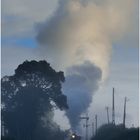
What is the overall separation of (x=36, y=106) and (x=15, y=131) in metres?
5.24

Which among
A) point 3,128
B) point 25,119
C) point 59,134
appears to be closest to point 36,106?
point 25,119

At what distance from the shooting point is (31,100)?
7744 centimetres

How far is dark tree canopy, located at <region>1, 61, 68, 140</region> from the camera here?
7725 centimetres

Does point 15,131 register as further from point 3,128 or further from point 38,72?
point 38,72

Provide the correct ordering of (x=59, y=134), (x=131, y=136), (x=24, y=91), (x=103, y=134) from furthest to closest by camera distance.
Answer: (x=59, y=134) < (x=24, y=91) < (x=103, y=134) < (x=131, y=136)

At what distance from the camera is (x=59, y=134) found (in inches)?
3620

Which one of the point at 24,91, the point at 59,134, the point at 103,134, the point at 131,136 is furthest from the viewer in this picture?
the point at 59,134

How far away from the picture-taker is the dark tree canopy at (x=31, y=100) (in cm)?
7725

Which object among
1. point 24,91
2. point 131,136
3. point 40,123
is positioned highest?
point 24,91

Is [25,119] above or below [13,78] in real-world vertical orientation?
below

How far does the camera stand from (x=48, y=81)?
81625 millimetres

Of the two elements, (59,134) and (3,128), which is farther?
(59,134)

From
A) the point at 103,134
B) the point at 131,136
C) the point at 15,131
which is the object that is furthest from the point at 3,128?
the point at 131,136

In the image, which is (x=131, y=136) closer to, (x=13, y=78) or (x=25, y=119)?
(x=25, y=119)
